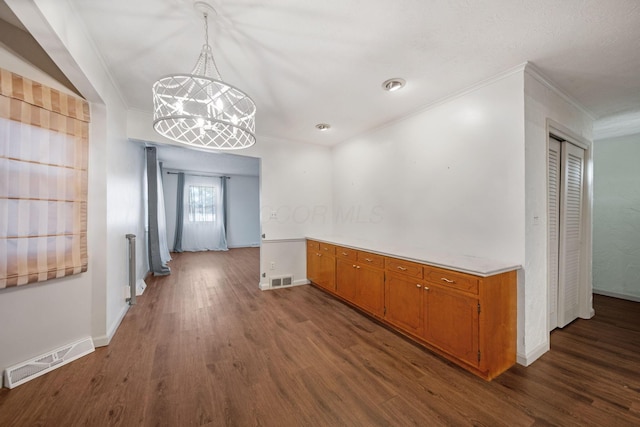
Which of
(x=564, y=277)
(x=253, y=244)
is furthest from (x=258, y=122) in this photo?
(x=253, y=244)

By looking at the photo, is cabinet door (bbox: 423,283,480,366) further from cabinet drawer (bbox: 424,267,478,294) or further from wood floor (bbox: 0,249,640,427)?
wood floor (bbox: 0,249,640,427)

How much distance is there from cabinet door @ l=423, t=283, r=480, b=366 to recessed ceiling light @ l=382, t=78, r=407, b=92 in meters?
2.00

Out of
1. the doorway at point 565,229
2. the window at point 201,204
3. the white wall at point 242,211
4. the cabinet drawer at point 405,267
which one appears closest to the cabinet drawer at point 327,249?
the cabinet drawer at point 405,267

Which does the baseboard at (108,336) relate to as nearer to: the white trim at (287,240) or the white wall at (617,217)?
the white trim at (287,240)

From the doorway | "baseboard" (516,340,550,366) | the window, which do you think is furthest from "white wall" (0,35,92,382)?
the window

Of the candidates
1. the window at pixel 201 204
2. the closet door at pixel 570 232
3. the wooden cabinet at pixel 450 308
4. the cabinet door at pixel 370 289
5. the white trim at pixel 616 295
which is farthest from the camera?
the window at pixel 201 204

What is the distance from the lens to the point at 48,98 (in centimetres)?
190

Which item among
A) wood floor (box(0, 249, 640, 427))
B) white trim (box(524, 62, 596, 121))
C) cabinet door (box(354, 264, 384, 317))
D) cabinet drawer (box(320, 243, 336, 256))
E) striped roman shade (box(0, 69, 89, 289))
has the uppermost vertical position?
white trim (box(524, 62, 596, 121))

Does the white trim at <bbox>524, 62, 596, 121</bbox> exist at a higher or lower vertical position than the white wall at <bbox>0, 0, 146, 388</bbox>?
higher

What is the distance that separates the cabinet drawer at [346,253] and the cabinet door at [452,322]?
43.1 inches

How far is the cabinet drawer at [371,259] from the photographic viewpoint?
8.85 ft

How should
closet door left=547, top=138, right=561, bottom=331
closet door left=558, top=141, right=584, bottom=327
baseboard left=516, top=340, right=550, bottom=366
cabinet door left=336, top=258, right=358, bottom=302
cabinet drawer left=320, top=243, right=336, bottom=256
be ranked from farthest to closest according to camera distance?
cabinet drawer left=320, top=243, right=336, bottom=256 < cabinet door left=336, top=258, right=358, bottom=302 < closet door left=558, top=141, right=584, bottom=327 < closet door left=547, top=138, right=561, bottom=331 < baseboard left=516, top=340, right=550, bottom=366

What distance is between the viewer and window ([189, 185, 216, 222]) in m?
7.82

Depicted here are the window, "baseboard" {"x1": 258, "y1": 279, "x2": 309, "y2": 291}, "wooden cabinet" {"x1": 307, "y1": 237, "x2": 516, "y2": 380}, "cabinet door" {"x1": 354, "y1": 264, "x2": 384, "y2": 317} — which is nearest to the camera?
"wooden cabinet" {"x1": 307, "y1": 237, "x2": 516, "y2": 380}
